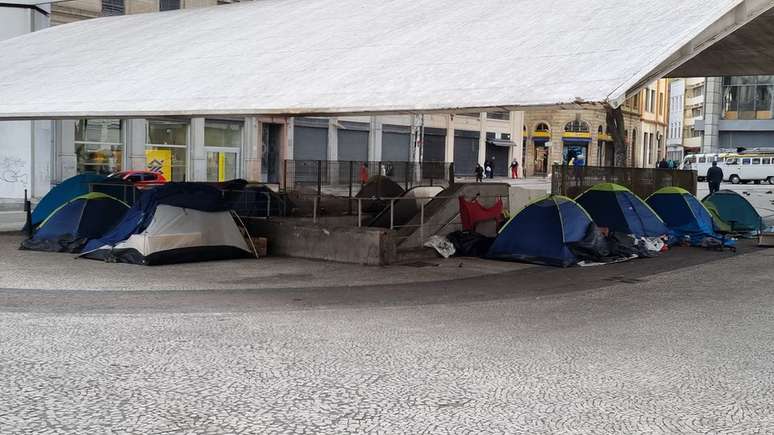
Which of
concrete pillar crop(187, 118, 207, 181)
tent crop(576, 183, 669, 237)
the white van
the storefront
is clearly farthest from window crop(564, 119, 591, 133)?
tent crop(576, 183, 669, 237)

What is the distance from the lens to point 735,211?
21453 millimetres

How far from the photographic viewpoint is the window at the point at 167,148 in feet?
118

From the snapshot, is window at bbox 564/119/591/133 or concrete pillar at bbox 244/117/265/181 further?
window at bbox 564/119/591/133

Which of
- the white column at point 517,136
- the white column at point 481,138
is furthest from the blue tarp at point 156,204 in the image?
the white column at point 517,136

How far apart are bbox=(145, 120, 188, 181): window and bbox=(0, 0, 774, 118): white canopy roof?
15.9m

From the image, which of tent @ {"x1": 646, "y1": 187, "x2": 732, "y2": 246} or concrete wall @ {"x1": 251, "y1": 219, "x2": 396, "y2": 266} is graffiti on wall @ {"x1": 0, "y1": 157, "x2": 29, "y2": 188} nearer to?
concrete wall @ {"x1": 251, "y1": 219, "x2": 396, "y2": 266}

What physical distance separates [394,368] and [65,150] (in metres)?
28.8

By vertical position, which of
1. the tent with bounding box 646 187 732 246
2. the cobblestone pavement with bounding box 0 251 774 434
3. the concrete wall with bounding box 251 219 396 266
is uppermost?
the tent with bounding box 646 187 732 246

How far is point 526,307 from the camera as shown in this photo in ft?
34.8

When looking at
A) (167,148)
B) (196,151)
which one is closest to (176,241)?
(167,148)

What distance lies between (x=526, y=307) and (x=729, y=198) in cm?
1342

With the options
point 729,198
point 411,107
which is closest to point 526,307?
point 411,107

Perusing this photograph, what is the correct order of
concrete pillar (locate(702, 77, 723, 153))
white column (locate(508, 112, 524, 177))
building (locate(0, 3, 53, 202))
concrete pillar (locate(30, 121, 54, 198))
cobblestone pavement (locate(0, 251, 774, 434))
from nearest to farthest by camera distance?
cobblestone pavement (locate(0, 251, 774, 434)) → building (locate(0, 3, 53, 202)) → concrete pillar (locate(30, 121, 54, 198)) → white column (locate(508, 112, 524, 177)) → concrete pillar (locate(702, 77, 723, 153))

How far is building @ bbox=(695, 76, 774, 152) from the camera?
65.9m
